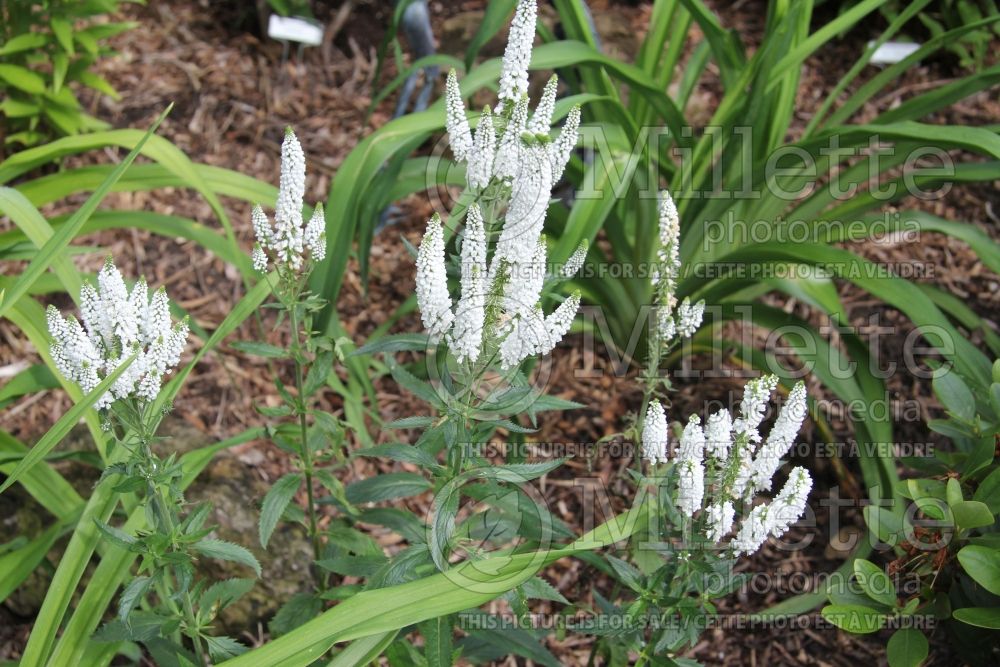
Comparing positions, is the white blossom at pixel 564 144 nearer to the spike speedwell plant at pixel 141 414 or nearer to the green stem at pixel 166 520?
the spike speedwell plant at pixel 141 414

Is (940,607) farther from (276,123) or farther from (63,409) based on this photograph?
(276,123)

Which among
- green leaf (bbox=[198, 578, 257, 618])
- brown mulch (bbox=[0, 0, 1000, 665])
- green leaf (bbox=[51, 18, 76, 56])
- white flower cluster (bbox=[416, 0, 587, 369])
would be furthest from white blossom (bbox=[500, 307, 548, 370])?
green leaf (bbox=[51, 18, 76, 56])

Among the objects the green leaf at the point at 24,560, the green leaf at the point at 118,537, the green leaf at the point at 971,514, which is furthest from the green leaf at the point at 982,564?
the green leaf at the point at 24,560

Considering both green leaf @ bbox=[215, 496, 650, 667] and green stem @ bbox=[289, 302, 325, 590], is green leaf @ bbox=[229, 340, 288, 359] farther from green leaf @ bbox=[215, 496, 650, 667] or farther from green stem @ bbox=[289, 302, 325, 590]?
green leaf @ bbox=[215, 496, 650, 667]

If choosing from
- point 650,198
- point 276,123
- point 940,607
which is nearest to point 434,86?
point 276,123

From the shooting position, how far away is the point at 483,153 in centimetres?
176

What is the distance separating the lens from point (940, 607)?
7.47 feet

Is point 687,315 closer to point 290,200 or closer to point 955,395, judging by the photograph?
point 955,395

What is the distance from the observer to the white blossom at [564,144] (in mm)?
1815

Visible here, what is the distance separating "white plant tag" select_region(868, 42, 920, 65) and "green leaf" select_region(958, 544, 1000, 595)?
104 inches

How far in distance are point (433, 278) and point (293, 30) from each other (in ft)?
9.01

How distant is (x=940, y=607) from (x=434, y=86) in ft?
9.05

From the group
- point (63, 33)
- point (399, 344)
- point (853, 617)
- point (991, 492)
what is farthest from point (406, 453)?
point (63, 33)

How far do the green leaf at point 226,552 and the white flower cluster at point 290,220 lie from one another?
56 cm
